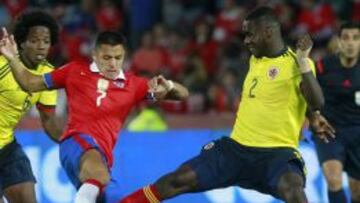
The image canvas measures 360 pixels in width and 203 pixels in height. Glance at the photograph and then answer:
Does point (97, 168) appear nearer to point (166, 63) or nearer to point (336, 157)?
point (336, 157)

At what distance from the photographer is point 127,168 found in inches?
446

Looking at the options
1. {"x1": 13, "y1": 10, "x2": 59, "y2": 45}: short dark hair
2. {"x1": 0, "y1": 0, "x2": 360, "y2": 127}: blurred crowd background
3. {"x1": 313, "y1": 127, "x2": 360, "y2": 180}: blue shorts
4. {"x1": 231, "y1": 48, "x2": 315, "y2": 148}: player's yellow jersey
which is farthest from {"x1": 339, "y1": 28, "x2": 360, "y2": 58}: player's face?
{"x1": 0, "y1": 0, "x2": 360, "y2": 127}: blurred crowd background

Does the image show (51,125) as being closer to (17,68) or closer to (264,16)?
(17,68)

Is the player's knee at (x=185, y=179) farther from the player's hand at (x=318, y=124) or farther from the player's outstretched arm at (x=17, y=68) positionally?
the player's outstretched arm at (x=17, y=68)

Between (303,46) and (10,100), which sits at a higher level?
(303,46)

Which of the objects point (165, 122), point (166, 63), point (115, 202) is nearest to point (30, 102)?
point (115, 202)

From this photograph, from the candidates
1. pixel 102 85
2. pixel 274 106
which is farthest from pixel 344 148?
pixel 102 85

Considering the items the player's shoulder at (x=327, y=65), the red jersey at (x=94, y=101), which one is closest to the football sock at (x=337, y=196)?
the player's shoulder at (x=327, y=65)

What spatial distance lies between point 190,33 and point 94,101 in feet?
28.0

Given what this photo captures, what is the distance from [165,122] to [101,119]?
5938 mm

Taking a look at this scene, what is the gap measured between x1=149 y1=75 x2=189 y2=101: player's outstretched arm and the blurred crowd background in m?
5.56

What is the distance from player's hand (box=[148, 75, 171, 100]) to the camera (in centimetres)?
862

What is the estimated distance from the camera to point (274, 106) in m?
8.49

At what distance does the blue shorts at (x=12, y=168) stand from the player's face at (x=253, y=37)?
6.88ft
